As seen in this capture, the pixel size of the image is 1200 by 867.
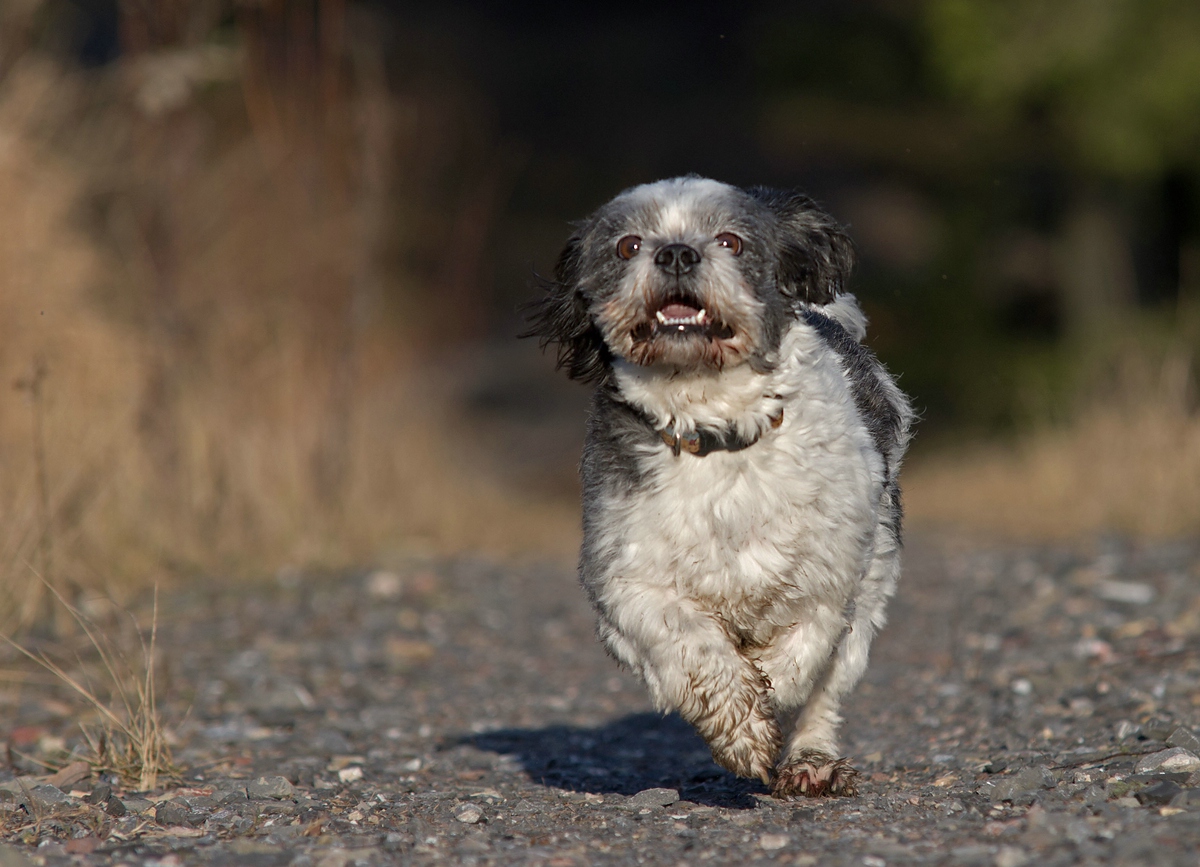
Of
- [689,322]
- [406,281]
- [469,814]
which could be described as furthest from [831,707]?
[406,281]

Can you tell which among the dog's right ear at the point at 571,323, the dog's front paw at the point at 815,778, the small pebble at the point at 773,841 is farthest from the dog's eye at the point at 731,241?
the small pebble at the point at 773,841

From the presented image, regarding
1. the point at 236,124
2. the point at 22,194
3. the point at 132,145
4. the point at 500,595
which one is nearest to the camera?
the point at 22,194

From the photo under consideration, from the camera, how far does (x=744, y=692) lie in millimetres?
3961

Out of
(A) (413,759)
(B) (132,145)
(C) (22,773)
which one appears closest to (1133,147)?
(B) (132,145)

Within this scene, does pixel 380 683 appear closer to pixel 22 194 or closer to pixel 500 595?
pixel 500 595

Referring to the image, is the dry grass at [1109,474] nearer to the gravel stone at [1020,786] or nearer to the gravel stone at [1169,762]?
the gravel stone at [1169,762]

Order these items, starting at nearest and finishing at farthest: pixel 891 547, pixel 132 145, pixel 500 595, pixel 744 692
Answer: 1. pixel 744 692
2. pixel 891 547
3. pixel 500 595
4. pixel 132 145

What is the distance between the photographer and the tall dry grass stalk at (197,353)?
7.26m

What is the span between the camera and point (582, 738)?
546cm

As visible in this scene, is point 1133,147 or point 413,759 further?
point 1133,147

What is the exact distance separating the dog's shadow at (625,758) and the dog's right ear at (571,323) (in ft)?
4.17

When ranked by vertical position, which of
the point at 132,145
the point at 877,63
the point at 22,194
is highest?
the point at 877,63

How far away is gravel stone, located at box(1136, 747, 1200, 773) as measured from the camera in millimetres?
3977

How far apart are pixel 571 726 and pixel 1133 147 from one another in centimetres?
892
